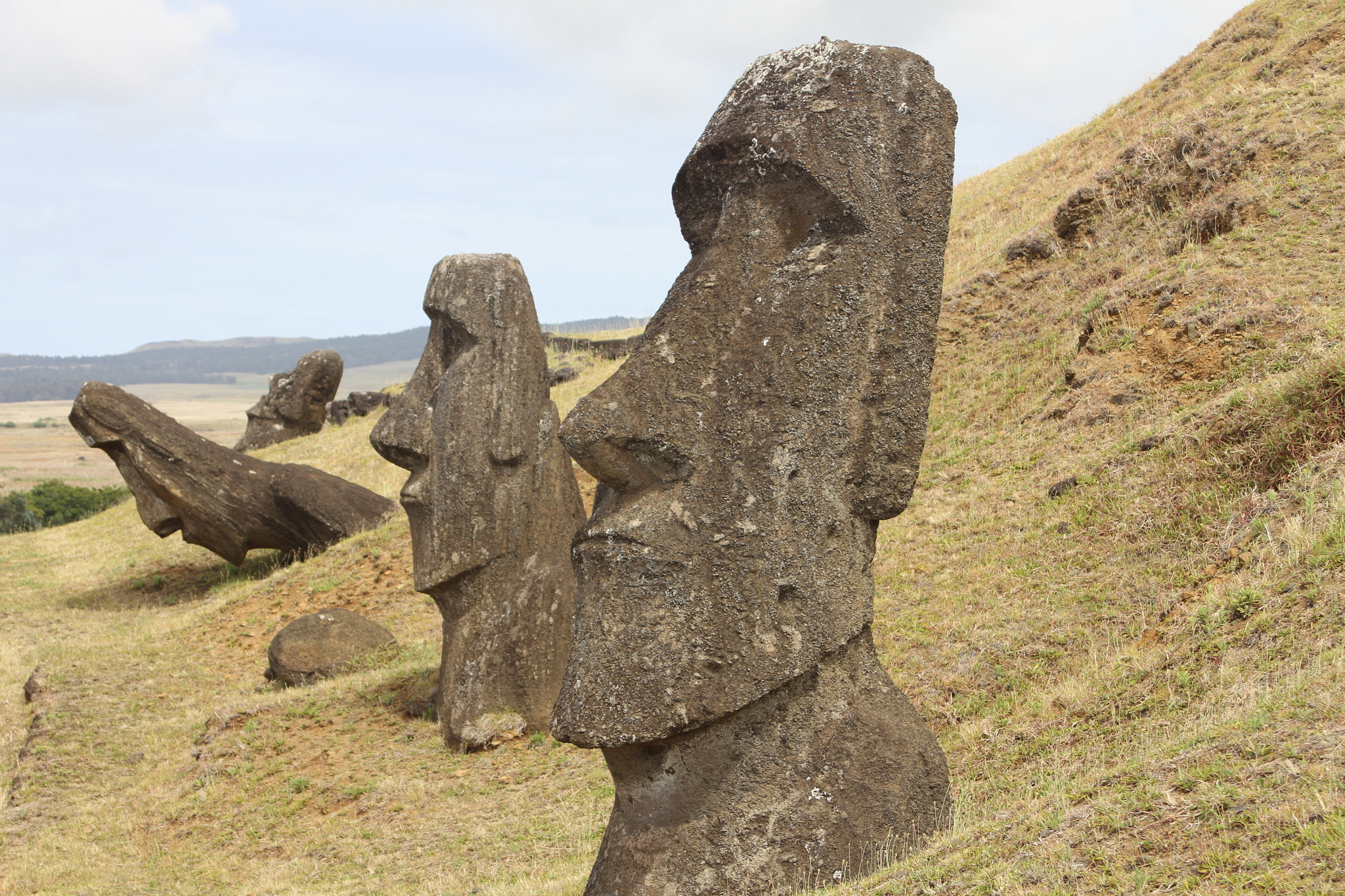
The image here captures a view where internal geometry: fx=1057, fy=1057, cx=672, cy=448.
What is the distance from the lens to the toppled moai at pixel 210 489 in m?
15.1

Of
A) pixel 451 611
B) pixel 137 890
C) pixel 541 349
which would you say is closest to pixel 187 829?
pixel 137 890

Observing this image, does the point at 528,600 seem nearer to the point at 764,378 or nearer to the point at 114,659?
the point at 764,378

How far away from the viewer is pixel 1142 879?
3.18 m

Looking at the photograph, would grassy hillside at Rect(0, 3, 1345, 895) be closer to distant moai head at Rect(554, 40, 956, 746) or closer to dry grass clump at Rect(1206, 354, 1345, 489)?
dry grass clump at Rect(1206, 354, 1345, 489)

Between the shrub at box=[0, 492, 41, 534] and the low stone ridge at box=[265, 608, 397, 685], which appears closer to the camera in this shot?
the low stone ridge at box=[265, 608, 397, 685]

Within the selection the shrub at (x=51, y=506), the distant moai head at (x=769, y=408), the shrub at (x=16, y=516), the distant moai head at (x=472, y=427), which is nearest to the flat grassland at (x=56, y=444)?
the shrub at (x=16, y=516)

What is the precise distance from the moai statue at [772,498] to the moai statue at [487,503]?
171 inches

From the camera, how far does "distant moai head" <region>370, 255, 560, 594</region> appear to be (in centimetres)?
878

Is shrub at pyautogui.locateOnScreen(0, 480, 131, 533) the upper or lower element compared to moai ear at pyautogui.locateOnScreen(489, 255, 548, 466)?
lower

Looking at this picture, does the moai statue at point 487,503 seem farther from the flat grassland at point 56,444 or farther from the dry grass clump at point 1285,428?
the flat grassland at point 56,444

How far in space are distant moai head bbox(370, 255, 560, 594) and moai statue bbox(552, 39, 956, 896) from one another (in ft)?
14.2

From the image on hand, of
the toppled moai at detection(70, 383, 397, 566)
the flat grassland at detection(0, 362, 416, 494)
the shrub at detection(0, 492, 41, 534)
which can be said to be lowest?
the flat grassland at detection(0, 362, 416, 494)

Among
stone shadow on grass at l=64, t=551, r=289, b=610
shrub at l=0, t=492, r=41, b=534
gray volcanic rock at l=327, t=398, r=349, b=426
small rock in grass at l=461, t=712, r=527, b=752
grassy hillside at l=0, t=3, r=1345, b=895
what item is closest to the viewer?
grassy hillside at l=0, t=3, r=1345, b=895

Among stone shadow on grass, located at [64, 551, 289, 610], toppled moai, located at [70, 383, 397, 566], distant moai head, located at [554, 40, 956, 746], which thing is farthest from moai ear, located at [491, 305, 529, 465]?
stone shadow on grass, located at [64, 551, 289, 610]
